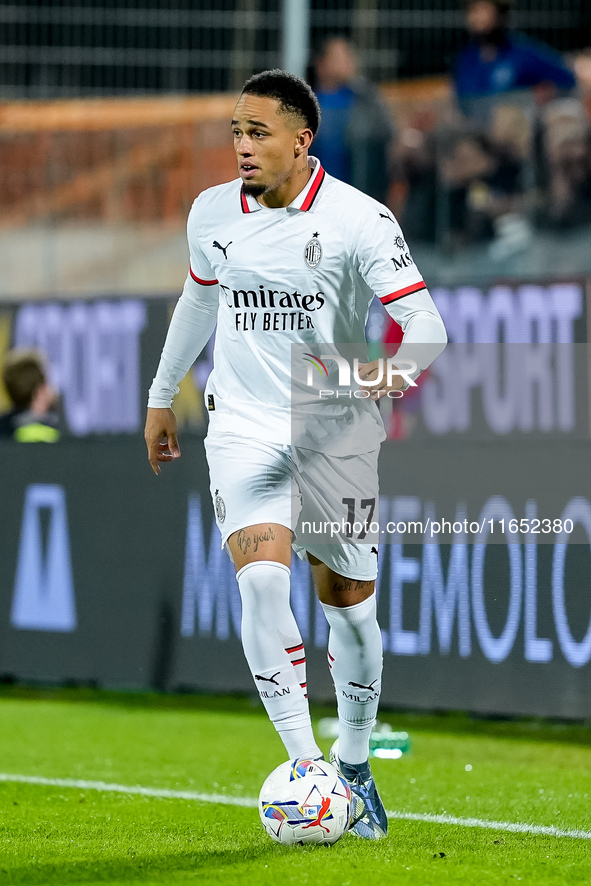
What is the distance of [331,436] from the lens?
454 centimetres

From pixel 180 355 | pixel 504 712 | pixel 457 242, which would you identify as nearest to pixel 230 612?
pixel 504 712

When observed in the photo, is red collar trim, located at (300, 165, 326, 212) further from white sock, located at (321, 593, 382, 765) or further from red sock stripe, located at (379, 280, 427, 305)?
white sock, located at (321, 593, 382, 765)

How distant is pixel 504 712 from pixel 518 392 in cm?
321

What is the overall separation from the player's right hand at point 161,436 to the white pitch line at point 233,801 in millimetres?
1344

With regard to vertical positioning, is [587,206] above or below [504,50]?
below

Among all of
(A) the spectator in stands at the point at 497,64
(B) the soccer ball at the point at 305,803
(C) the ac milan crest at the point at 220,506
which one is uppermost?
(A) the spectator in stands at the point at 497,64

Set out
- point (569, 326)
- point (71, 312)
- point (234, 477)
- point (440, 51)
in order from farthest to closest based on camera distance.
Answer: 1. point (440, 51)
2. point (71, 312)
3. point (569, 326)
4. point (234, 477)

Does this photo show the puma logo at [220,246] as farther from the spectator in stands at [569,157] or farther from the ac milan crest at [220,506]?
the spectator in stands at [569,157]

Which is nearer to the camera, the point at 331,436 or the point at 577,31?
the point at 331,436

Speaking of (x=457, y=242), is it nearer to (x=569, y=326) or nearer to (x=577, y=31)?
(x=569, y=326)

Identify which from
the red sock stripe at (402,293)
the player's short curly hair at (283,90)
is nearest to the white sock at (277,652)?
the red sock stripe at (402,293)

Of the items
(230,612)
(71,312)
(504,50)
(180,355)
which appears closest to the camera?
(180,355)

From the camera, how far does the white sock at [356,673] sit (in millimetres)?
4633

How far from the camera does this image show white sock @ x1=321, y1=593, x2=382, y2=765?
4633 millimetres
